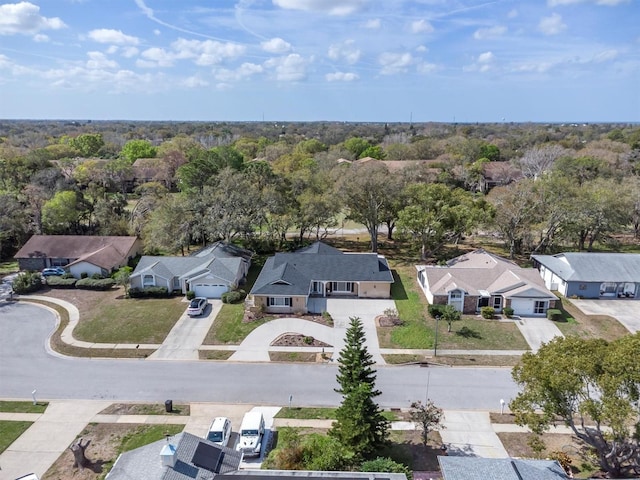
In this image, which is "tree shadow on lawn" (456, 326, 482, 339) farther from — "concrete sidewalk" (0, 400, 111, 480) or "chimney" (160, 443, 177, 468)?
"concrete sidewalk" (0, 400, 111, 480)

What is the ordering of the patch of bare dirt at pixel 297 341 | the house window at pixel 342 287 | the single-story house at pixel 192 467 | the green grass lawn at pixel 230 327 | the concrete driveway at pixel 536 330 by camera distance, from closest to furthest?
the single-story house at pixel 192 467 < the patch of bare dirt at pixel 297 341 < the green grass lawn at pixel 230 327 < the concrete driveway at pixel 536 330 < the house window at pixel 342 287

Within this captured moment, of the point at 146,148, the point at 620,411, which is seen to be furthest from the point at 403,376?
the point at 146,148

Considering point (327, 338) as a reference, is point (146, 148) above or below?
above

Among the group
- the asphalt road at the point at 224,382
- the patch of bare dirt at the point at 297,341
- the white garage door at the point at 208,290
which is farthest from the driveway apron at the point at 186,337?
the patch of bare dirt at the point at 297,341

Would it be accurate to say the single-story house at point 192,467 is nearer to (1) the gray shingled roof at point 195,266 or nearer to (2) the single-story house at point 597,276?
(1) the gray shingled roof at point 195,266

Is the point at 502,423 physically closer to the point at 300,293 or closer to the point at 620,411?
the point at 620,411

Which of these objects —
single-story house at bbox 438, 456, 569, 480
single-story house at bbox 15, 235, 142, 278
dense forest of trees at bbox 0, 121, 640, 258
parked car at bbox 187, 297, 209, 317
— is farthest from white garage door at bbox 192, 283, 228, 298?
single-story house at bbox 438, 456, 569, 480
